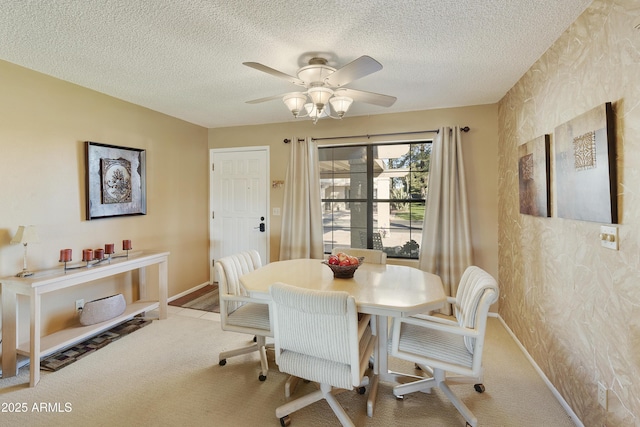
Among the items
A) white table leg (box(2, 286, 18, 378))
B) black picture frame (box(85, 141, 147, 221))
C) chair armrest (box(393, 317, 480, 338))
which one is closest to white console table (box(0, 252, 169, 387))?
white table leg (box(2, 286, 18, 378))

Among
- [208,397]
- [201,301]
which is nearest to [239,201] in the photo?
[201,301]

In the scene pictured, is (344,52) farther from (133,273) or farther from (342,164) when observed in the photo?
(133,273)

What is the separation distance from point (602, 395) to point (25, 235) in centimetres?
386

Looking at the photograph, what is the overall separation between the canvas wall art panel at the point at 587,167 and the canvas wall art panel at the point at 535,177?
126mm

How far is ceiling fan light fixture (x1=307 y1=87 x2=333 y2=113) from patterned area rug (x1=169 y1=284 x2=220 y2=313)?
2.70m

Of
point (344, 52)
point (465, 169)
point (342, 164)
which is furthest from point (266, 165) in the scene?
point (465, 169)

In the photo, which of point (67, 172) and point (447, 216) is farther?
point (447, 216)

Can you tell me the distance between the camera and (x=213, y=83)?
2.70 m

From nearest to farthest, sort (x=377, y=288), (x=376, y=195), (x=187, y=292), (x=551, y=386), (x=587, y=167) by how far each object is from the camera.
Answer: (x=587, y=167) → (x=377, y=288) → (x=551, y=386) → (x=376, y=195) → (x=187, y=292)

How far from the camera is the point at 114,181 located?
10.0 feet

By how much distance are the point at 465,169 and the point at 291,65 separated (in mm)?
2293

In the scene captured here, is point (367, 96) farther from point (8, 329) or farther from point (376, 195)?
point (8, 329)

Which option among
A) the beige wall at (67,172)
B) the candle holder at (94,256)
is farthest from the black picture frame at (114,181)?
the candle holder at (94,256)

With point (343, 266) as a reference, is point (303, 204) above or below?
above
